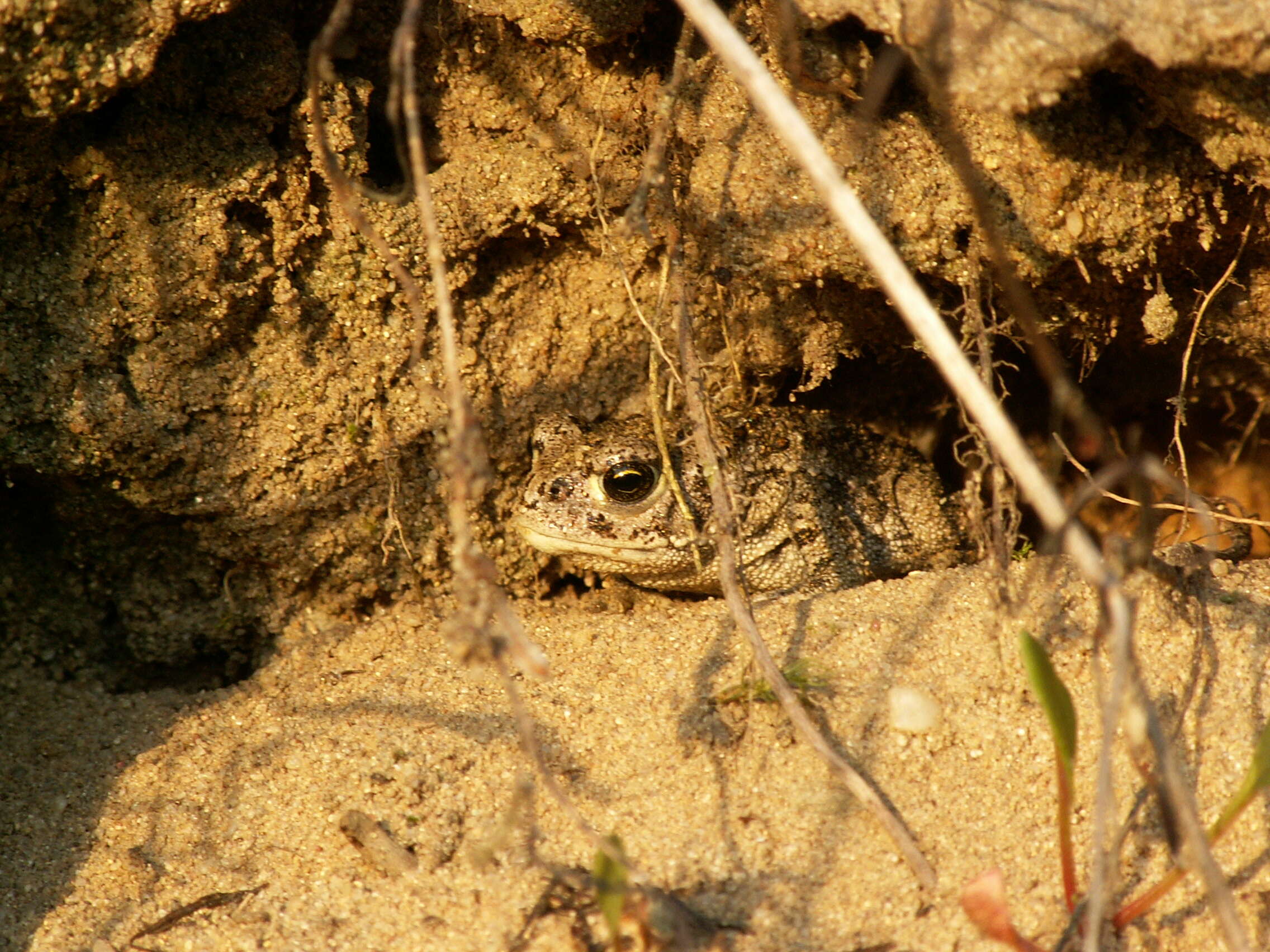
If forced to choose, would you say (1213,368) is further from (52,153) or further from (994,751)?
(52,153)

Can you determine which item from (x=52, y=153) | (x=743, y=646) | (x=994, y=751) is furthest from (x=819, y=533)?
(x=52, y=153)

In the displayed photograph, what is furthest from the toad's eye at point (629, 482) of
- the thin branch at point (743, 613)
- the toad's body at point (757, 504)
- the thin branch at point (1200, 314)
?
the thin branch at point (1200, 314)

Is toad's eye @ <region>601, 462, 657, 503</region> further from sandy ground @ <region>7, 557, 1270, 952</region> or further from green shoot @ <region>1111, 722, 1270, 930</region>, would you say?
green shoot @ <region>1111, 722, 1270, 930</region>

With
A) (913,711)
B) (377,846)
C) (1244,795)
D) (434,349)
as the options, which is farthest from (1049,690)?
(434,349)

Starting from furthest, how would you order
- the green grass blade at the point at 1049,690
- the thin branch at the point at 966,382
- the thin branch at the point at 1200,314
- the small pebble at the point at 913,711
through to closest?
the thin branch at the point at 1200,314 < the small pebble at the point at 913,711 < the green grass blade at the point at 1049,690 < the thin branch at the point at 966,382

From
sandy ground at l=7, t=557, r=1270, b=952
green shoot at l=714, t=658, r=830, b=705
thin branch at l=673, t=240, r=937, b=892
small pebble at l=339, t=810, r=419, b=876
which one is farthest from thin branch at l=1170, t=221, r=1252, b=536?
small pebble at l=339, t=810, r=419, b=876

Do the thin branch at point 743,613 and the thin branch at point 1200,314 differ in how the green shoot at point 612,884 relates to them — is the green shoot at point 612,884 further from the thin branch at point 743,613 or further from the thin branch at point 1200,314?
the thin branch at point 1200,314
